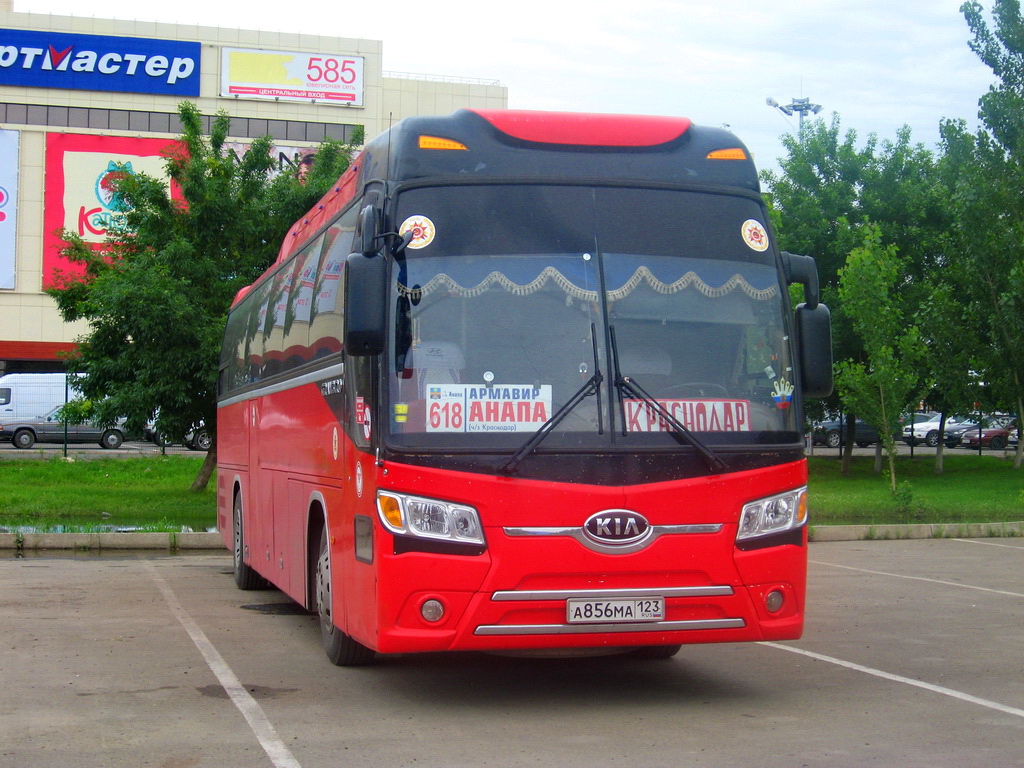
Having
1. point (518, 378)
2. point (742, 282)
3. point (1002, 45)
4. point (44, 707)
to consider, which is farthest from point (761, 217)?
point (1002, 45)

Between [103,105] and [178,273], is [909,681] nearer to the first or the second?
[178,273]

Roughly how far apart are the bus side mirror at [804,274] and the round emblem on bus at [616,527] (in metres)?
1.73

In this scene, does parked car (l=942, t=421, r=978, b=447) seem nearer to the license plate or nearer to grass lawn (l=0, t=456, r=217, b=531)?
grass lawn (l=0, t=456, r=217, b=531)

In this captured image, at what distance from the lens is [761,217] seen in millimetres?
7301

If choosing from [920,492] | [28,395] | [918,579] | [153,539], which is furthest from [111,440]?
[918,579]

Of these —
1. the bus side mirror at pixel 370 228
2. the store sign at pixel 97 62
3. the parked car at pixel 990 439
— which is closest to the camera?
the bus side mirror at pixel 370 228

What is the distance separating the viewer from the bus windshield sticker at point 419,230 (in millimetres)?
6762

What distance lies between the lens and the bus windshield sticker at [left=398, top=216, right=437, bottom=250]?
676 cm

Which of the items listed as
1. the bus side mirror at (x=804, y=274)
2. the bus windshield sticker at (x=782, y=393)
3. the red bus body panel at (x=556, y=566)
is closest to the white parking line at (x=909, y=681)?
the red bus body panel at (x=556, y=566)

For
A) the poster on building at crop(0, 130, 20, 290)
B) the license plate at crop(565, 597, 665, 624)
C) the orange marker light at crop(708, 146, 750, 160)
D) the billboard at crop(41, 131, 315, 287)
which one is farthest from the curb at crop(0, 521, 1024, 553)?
the poster on building at crop(0, 130, 20, 290)

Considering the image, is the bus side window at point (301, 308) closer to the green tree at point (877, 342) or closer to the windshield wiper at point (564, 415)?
the windshield wiper at point (564, 415)

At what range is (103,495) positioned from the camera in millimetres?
22016

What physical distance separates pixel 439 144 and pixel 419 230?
1.83ft

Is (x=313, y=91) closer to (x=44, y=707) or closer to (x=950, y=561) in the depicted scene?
(x=950, y=561)
